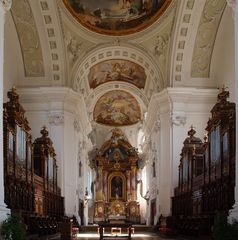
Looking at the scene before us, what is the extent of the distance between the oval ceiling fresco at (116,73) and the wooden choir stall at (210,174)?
8.76 m

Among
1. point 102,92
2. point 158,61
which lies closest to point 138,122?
point 102,92

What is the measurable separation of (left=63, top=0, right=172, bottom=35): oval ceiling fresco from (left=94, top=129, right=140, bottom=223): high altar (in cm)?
1575

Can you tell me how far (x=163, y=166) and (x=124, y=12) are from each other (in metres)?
7.12

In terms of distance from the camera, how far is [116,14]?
22.5 metres

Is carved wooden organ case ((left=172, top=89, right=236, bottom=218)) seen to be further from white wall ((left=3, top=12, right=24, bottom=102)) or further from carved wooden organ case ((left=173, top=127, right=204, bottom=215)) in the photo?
white wall ((left=3, top=12, right=24, bottom=102))

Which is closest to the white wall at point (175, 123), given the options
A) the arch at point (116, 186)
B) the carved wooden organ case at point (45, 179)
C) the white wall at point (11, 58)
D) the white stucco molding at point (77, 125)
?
the white stucco molding at point (77, 125)

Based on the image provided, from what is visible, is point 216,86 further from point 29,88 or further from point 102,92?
point 102,92

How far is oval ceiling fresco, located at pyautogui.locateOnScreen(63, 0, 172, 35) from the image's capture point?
71.0ft

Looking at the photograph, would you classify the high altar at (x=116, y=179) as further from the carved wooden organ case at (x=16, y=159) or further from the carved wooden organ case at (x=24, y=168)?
the carved wooden organ case at (x=16, y=159)

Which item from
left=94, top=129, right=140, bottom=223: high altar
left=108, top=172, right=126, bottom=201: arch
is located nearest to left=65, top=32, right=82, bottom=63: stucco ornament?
left=94, top=129, right=140, bottom=223: high altar

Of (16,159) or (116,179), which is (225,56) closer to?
(16,159)

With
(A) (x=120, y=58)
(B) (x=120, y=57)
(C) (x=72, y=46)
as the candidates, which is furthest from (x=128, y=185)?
(C) (x=72, y=46)

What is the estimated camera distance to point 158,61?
919 inches

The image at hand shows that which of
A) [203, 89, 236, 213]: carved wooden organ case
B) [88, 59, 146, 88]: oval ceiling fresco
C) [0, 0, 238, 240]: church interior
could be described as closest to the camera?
[203, 89, 236, 213]: carved wooden organ case
